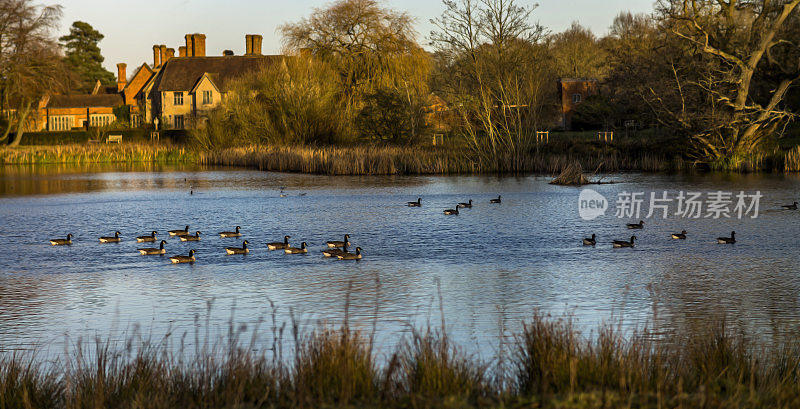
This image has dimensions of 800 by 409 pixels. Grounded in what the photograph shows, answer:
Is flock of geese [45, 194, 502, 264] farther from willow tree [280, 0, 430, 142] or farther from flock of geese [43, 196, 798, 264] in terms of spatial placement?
willow tree [280, 0, 430, 142]

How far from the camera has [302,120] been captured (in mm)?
51562

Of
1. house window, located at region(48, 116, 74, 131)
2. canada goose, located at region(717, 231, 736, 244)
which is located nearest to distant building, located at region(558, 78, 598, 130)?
house window, located at region(48, 116, 74, 131)

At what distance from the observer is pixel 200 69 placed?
3723 inches

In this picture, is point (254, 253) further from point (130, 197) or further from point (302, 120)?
point (302, 120)

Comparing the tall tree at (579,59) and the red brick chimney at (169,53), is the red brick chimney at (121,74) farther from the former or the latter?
the tall tree at (579,59)

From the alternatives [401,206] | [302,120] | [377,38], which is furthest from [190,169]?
[401,206]

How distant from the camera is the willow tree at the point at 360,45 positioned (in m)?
56.4

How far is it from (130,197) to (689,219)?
20848 millimetres

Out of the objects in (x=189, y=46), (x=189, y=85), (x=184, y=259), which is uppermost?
(x=189, y=46)

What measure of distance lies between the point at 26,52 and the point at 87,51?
72.1 metres

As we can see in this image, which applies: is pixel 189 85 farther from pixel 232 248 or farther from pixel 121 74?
pixel 232 248

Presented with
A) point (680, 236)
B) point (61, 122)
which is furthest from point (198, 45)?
point (680, 236)

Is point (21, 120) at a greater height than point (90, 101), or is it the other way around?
point (90, 101)

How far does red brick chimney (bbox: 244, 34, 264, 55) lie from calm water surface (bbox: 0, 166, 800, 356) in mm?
70999
